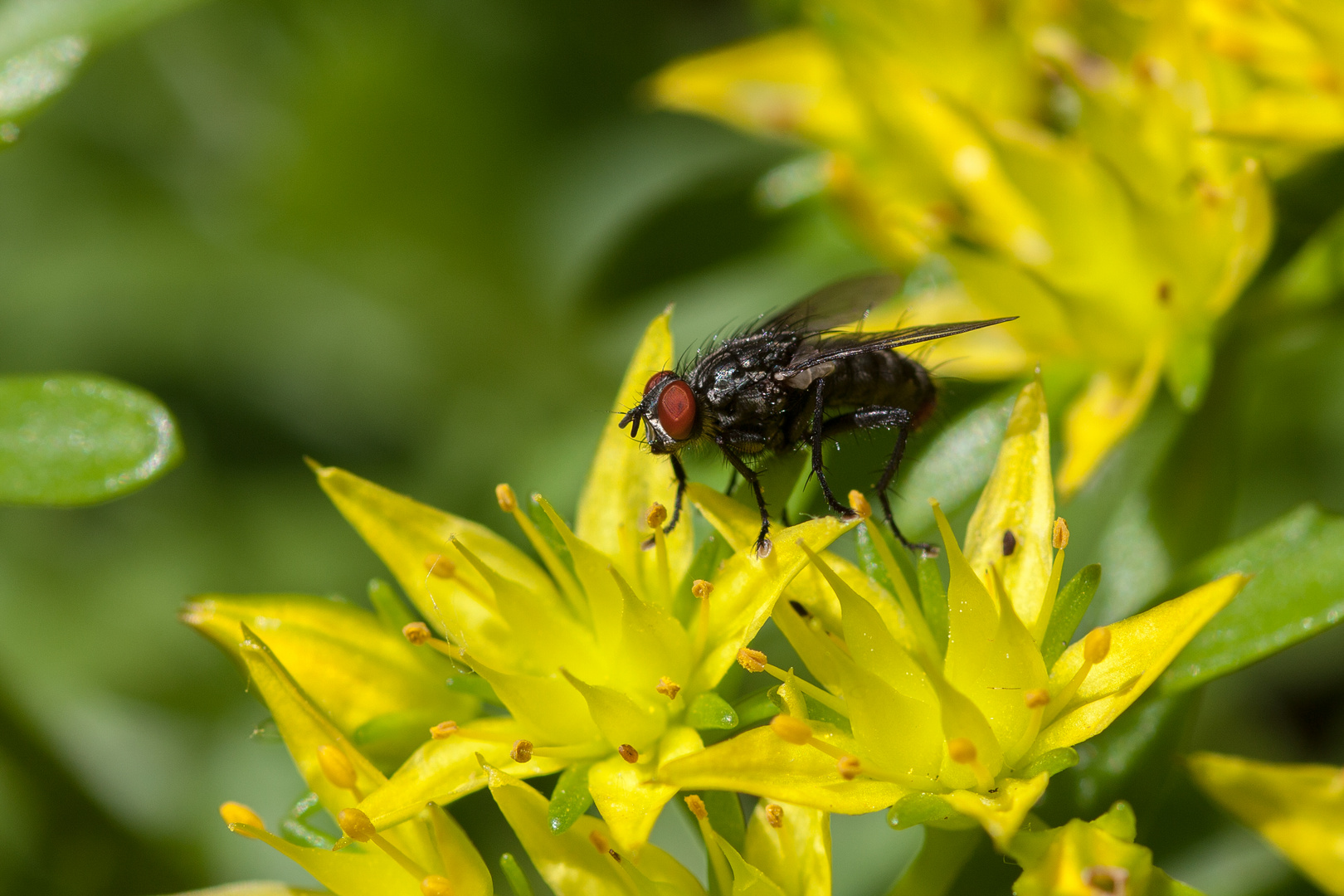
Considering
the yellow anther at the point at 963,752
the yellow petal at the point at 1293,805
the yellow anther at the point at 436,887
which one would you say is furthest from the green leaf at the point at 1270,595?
the yellow anther at the point at 436,887

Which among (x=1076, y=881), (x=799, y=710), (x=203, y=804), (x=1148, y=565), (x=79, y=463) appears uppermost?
(x=79, y=463)

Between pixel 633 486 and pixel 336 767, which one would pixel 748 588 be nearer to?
pixel 633 486

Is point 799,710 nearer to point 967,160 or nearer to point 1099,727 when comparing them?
point 1099,727

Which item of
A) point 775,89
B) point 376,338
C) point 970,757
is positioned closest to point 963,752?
point 970,757

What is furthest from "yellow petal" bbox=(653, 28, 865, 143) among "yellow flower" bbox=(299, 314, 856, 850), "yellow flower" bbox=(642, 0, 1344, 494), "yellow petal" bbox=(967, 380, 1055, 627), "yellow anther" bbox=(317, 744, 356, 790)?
"yellow anther" bbox=(317, 744, 356, 790)

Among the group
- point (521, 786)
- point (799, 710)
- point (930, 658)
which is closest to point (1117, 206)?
point (930, 658)

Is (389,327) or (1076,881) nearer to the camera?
(1076,881)

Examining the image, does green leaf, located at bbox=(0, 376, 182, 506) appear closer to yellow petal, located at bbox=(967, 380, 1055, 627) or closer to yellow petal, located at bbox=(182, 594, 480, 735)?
yellow petal, located at bbox=(182, 594, 480, 735)

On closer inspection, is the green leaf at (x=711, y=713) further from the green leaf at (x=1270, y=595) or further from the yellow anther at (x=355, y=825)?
the green leaf at (x=1270, y=595)
